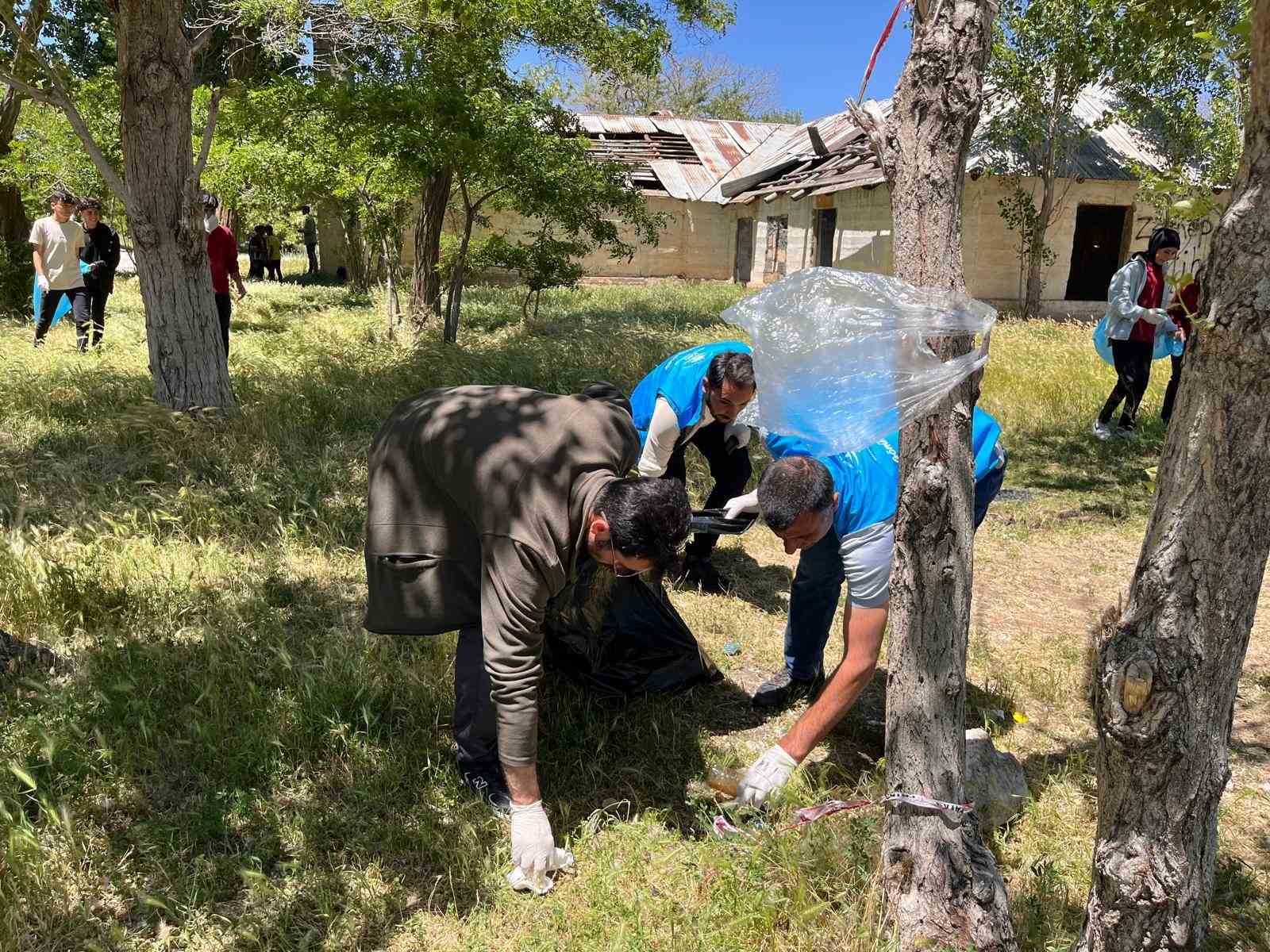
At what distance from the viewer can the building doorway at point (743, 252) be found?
20859 millimetres

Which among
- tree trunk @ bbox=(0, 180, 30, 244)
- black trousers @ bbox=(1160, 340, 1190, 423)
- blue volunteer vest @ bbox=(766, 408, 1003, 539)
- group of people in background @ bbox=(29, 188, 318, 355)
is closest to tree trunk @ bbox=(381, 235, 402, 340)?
group of people in background @ bbox=(29, 188, 318, 355)

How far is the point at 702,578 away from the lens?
447 cm

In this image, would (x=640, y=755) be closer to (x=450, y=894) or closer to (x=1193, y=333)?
(x=450, y=894)

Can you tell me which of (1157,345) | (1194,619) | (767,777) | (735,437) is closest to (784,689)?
(767,777)

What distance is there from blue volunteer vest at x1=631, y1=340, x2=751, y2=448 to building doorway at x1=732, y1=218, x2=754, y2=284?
17163 millimetres

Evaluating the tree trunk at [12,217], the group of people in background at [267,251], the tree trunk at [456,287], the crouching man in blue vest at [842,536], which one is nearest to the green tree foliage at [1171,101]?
the tree trunk at [456,287]

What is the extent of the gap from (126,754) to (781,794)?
1948 mm

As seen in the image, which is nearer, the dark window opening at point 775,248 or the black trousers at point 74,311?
the black trousers at point 74,311

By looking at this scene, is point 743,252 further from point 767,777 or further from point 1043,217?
point 767,777

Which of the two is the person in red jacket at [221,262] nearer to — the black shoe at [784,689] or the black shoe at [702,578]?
the black shoe at [702,578]

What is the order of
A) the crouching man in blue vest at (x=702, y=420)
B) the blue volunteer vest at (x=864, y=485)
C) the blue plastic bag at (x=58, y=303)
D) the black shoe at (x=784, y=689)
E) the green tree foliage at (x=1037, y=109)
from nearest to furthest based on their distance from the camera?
the blue volunteer vest at (x=864, y=485) → the black shoe at (x=784, y=689) → the crouching man in blue vest at (x=702, y=420) → the blue plastic bag at (x=58, y=303) → the green tree foliage at (x=1037, y=109)

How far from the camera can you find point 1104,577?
480 cm

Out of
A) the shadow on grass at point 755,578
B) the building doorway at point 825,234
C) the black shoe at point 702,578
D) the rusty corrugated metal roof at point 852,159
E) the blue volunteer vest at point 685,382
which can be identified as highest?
the rusty corrugated metal roof at point 852,159

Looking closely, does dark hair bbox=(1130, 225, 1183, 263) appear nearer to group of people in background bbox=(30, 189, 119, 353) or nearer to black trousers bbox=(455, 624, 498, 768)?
black trousers bbox=(455, 624, 498, 768)
